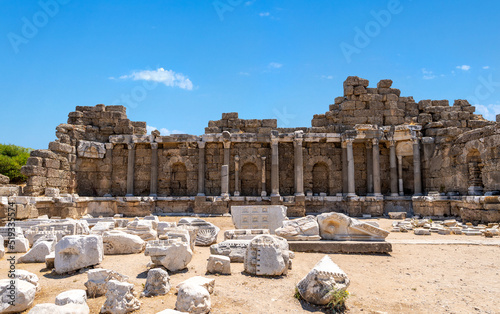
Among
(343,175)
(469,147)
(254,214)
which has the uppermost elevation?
(469,147)

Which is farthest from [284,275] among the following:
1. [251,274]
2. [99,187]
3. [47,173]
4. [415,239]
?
[99,187]

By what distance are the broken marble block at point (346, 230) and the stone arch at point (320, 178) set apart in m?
9.09

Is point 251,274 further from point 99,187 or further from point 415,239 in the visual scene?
point 99,187

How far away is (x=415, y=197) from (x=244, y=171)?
28.3ft

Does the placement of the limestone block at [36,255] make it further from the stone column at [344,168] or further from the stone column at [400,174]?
the stone column at [400,174]

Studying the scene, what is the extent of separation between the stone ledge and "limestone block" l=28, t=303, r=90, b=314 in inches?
214

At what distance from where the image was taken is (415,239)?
10094 mm

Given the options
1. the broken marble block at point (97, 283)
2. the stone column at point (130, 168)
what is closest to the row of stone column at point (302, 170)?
the stone column at point (130, 168)

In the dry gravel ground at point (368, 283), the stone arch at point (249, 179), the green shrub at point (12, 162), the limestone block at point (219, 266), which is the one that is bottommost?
the dry gravel ground at point (368, 283)

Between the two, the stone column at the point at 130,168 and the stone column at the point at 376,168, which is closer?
the stone column at the point at 376,168

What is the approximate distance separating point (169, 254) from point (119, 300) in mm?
1746

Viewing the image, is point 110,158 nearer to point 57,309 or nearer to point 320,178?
point 320,178

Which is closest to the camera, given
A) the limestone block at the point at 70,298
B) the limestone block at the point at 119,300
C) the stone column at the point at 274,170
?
the limestone block at the point at 70,298

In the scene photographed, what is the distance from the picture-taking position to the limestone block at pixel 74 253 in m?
5.75
